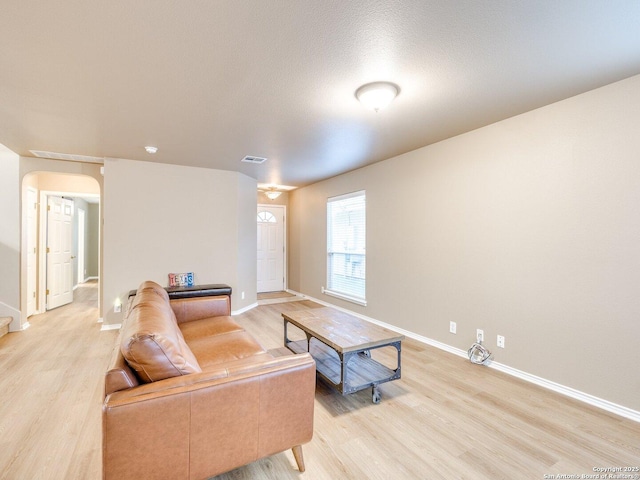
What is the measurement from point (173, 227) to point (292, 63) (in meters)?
3.53

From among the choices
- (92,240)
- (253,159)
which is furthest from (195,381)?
(92,240)

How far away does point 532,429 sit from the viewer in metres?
2.09

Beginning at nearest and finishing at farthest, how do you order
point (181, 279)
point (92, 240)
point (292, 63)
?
point (292, 63), point (181, 279), point (92, 240)

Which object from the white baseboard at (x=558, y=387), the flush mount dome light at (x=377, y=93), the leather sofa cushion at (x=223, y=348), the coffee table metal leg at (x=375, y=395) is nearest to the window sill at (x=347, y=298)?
the white baseboard at (x=558, y=387)

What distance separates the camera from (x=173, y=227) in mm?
4680

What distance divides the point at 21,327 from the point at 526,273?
630cm

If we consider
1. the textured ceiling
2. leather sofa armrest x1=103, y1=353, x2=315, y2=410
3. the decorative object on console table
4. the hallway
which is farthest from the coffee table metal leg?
the decorative object on console table

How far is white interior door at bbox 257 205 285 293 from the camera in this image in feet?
23.1

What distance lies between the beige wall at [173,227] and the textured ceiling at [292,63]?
1202mm

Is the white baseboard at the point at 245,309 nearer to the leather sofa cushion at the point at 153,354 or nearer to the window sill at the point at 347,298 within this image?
the window sill at the point at 347,298

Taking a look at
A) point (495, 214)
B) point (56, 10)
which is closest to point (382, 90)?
point (495, 214)

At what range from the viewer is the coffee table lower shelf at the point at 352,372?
2.30m

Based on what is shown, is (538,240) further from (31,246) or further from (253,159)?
(31,246)

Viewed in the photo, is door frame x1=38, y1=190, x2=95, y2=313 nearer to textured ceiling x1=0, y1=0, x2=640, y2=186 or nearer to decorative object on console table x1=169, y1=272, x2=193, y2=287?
textured ceiling x1=0, y1=0, x2=640, y2=186
